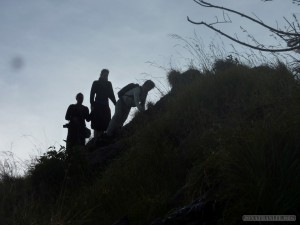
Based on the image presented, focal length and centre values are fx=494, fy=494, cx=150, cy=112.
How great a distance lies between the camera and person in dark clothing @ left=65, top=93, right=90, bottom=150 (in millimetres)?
9508

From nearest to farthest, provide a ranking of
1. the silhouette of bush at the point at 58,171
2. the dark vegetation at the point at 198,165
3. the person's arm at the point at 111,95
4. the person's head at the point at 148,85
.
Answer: the dark vegetation at the point at 198,165 < the silhouette of bush at the point at 58,171 < the person's head at the point at 148,85 < the person's arm at the point at 111,95

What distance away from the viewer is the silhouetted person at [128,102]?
1001cm

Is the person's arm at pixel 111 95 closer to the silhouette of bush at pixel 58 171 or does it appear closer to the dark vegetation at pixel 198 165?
the dark vegetation at pixel 198 165

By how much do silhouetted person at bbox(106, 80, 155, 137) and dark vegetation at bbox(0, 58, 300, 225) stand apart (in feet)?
1.89

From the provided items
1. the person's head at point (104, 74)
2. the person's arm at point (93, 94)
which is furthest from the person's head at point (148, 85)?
the person's arm at point (93, 94)

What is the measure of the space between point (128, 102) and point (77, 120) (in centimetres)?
117

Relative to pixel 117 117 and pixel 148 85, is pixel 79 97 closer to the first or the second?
pixel 117 117

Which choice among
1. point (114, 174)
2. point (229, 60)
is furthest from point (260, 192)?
point (229, 60)

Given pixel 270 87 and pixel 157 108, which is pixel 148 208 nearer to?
pixel 270 87

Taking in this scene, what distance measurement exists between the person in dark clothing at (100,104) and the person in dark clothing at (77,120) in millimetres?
304

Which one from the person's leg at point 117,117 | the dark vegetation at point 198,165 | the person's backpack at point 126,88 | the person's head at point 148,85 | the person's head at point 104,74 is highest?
the person's head at point 104,74

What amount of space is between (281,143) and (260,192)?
587mm

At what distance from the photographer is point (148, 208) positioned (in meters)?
4.82

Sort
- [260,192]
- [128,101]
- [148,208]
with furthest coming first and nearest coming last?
[128,101]
[148,208]
[260,192]
